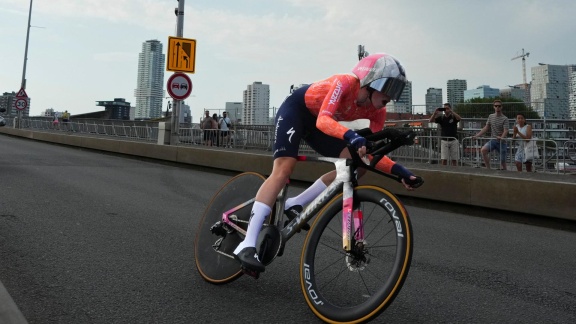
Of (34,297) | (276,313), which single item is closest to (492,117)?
(276,313)

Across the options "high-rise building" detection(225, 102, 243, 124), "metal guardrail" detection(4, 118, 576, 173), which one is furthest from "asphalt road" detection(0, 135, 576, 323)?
"high-rise building" detection(225, 102, 243, 124)

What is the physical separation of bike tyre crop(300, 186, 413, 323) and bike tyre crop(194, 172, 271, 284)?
644mm

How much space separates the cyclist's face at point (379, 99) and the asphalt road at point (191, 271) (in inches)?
53.8

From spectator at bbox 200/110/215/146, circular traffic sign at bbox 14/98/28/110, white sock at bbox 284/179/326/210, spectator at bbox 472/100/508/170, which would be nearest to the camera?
white sock at bbox 284/179/326/210

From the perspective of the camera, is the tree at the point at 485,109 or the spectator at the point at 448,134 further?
the tree at the point at 485,109

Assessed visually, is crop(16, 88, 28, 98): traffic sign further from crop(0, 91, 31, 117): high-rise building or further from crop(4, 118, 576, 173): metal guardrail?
crop(4, 118, 576, 173): metal guardrail

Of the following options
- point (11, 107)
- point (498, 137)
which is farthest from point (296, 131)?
point (11, 107)

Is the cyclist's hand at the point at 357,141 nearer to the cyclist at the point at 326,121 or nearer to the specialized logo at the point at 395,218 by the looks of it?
the cyclist at the point at 326,121

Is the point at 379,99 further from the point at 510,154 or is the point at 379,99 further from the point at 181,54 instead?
the point at 181,54

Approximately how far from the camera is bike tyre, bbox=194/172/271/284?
3588 mm

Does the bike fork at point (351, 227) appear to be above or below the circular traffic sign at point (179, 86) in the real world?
below

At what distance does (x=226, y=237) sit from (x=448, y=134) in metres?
9.71

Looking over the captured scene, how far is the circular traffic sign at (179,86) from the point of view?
1554cm

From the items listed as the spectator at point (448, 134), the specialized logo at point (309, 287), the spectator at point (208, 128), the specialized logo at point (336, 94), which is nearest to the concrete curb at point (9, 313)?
the specialized logo at point (309, 287)
